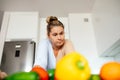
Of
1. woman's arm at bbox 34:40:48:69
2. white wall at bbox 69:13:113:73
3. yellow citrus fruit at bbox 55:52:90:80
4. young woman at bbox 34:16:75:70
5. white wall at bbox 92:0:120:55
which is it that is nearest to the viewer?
yellow citrus fruit at bbox 55:52:90:80

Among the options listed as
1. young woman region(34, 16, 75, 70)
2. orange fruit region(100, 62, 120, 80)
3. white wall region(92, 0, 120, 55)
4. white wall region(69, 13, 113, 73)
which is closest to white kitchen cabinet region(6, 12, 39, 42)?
white wall region(69, 13, 113, 73)

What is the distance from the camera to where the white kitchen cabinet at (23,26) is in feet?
7.13

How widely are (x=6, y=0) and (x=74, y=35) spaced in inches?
43.1

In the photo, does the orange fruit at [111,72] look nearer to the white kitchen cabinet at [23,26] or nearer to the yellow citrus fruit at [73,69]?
the yellow citrus fruit at [73,69]

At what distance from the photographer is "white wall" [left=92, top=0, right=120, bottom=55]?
1.49m

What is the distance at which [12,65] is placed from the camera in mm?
1952

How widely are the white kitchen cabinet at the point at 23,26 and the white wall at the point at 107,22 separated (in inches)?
34.9

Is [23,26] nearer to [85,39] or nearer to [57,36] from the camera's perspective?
[85,39]

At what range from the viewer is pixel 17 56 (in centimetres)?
202

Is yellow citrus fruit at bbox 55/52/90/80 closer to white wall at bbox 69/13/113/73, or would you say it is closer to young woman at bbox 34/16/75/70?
young woman at bbox 34/16/75/70

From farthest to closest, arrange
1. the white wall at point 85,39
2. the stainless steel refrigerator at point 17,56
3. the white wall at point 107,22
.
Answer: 1. the white wall at point 85,39
2. the stainless steel refrigerator at point 17,56
3. the white wall at point 107,22

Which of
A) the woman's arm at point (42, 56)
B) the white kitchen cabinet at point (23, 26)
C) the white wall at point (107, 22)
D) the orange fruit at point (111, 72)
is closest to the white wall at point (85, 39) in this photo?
the white wall at point (107, 22)

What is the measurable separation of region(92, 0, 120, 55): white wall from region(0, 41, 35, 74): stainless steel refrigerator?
0.92m

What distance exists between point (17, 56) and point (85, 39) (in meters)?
1.01
